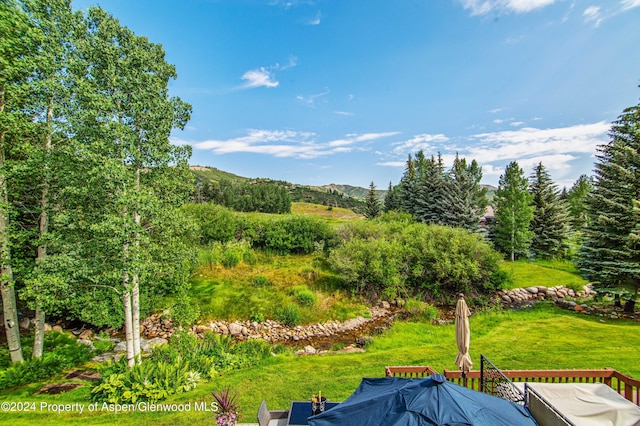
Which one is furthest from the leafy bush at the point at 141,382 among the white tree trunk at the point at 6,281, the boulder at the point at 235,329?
the boulder at the point at 235,329

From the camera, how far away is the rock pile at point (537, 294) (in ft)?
55.2

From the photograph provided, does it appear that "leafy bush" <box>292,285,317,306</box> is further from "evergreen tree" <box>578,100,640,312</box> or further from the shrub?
"evergreen tree" <box>578,100,640,312</box>

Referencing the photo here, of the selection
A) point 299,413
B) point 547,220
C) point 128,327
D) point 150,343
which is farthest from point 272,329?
point 547,220

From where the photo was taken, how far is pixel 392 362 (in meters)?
8.88

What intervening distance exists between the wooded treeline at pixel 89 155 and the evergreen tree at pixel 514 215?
87.0 ft

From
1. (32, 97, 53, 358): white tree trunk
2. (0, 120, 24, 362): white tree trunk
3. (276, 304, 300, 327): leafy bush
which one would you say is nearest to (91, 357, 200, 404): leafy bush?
(32, 97, 53, 358): white tree trunk

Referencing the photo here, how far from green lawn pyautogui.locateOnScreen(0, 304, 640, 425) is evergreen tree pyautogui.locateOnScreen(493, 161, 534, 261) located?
13.2 meters

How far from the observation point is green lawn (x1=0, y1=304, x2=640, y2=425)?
632 centimetres

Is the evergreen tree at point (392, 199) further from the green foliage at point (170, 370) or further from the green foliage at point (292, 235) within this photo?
the green foliage at point (170, 370)

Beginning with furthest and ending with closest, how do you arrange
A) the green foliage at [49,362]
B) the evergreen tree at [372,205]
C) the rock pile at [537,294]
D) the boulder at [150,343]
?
the evergreen tree at [372,205], the rock pile at [537,294], the boulder at [150,343], the green foliage at [49,362]

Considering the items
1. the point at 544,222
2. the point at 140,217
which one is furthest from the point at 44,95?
the point at 544,222

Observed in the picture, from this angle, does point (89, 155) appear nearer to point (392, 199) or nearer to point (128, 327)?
point (128, 327)

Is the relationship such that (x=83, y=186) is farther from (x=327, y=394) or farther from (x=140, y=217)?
(x=327, y=394)

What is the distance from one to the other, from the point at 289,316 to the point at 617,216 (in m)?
16.6
